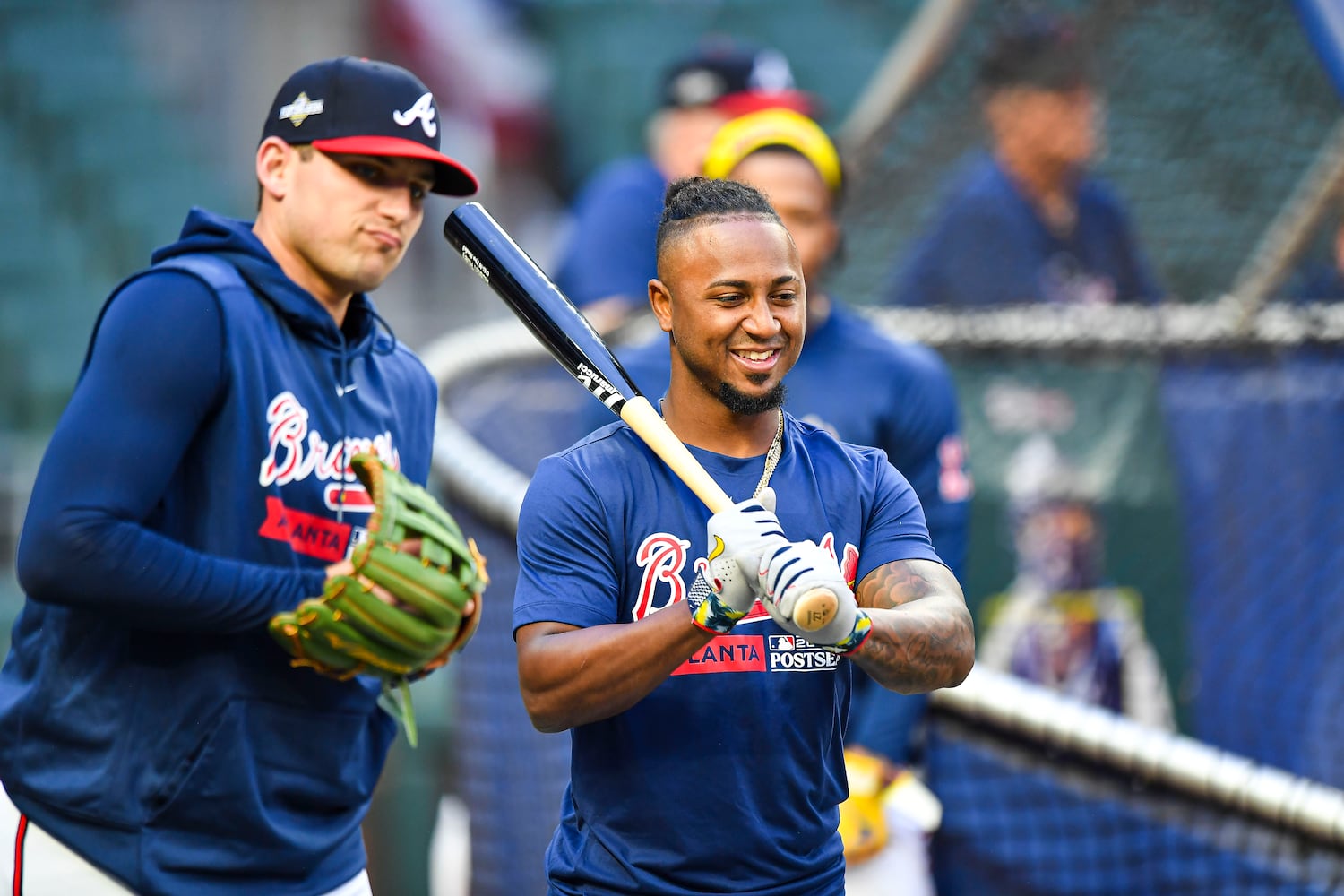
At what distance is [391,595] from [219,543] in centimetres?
26

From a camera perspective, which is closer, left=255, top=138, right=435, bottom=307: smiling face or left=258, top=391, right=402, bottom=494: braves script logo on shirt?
left=258, top=391, right=402, bottom=494: braves script logo on shirt

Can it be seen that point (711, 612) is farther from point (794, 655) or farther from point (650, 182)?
point (650, 182)

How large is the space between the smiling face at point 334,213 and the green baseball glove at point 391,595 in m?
0.33

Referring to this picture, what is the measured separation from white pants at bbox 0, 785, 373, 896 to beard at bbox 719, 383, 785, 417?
0.97m

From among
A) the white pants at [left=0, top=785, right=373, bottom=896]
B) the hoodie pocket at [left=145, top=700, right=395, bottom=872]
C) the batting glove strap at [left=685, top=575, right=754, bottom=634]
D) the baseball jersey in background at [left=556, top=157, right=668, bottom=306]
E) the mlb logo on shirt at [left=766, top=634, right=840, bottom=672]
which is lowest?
the white pants at [left=0, top=785, right=373, bottom=896]

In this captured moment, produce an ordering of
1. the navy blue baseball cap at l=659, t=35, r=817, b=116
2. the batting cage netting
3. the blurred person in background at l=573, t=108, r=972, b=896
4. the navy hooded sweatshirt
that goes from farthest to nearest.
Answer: the navy blue baseball cap at l=659, t=35, r=817, b=116, the batting cage netting, the blurred person in background at l=573, t=108, r=972, b=896, the navy hooded sweatshirt

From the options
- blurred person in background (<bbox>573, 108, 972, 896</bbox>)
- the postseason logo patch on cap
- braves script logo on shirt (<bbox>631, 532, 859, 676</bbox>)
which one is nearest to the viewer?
braves script logo on shirt (<bbox>631, 532, 859, 676</bbox>)

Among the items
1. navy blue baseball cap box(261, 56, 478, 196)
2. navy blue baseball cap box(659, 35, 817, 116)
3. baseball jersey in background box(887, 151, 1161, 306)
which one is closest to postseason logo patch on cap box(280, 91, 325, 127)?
navy blue baseball cap box(261, 56, 478, 196)

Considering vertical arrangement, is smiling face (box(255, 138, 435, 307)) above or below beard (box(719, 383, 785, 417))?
above

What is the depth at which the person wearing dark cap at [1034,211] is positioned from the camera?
5.36m

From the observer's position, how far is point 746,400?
6.25 ft

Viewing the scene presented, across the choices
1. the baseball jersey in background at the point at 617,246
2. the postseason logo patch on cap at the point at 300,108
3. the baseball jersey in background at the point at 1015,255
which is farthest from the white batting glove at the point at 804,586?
the baseball jersey in background at the point at 1015,255

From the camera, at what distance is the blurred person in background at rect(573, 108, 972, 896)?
2.79 metres

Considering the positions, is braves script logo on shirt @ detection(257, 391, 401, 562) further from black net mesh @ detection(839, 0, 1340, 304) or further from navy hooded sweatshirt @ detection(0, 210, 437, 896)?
black net mesh @ detection(839, 0, 1340, 304)
